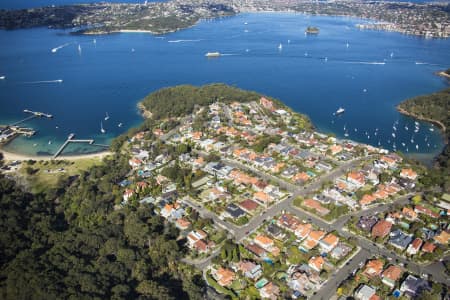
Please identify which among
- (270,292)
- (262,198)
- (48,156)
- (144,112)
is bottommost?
(270,292)

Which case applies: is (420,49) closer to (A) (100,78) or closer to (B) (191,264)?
(A) (100,78)

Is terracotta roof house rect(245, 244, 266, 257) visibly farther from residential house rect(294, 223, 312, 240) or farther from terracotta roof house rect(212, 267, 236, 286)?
residential house rect(294, 223, 312, 240)

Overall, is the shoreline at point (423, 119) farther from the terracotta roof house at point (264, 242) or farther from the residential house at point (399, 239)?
the terracotta roof house at point (264, 242)

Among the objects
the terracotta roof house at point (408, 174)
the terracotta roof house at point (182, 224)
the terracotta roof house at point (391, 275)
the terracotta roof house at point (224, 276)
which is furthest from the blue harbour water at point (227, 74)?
the terracotta roof house at point (224, 276)

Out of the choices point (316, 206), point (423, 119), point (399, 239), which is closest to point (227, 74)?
point (423, 119)

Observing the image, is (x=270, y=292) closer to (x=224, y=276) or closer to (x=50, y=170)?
(x=224, y=276)
